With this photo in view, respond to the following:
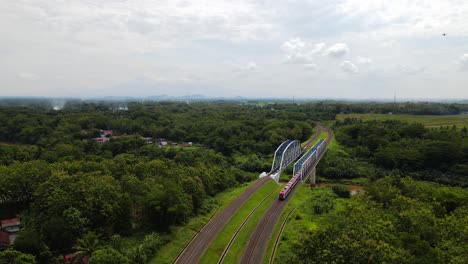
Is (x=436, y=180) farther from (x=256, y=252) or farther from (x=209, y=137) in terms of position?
(x=209, y=137)

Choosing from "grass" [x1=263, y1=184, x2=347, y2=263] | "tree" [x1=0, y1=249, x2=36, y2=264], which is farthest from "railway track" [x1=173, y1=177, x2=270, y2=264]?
"tree" [x1=0, y1=249, x2=36, y2=264]

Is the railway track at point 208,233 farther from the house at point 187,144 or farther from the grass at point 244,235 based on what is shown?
the house at point 187,144

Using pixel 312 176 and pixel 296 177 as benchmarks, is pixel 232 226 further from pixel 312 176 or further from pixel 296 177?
pixel 312 176

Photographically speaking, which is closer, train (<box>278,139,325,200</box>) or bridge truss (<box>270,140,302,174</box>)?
train (<box>278,139,325,200</box>)

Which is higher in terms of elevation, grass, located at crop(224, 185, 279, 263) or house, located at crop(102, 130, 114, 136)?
house, located at crop(102, 130, 114, 136)

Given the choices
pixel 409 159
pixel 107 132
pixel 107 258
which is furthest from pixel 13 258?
pixel 107 132

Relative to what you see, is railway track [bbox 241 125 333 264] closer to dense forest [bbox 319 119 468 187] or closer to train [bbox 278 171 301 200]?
train [bbox 278 171 301 200]
